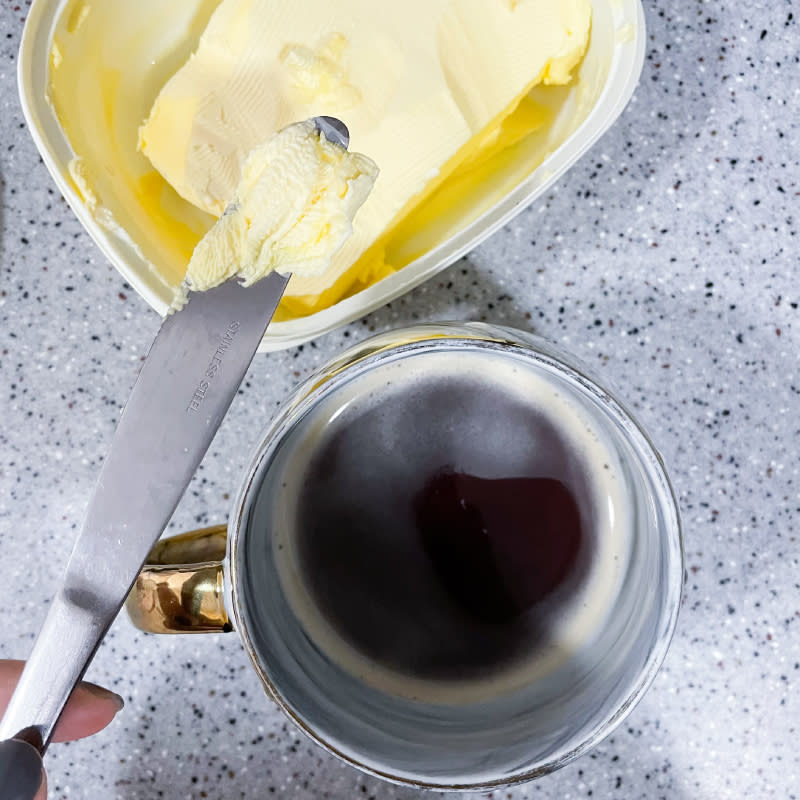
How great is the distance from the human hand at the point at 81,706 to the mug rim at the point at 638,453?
0.49 feet

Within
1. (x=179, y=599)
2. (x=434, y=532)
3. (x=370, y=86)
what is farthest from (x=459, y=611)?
(x=370, y=86)

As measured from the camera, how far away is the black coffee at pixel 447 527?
1.36 ft

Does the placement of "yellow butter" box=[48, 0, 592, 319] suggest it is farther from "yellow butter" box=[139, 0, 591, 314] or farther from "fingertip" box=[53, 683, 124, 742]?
"fingertip" box=[53, 683, 124, 742]

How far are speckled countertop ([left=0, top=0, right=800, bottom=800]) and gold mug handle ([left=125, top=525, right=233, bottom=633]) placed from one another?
13cm

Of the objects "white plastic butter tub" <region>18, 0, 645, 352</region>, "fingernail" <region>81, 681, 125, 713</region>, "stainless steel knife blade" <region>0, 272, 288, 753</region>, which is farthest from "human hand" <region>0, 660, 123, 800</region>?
"white plastic butter tub" <region>18, 0, 645, 352</region>

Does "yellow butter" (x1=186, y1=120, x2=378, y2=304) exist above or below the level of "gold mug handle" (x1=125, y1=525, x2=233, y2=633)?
above

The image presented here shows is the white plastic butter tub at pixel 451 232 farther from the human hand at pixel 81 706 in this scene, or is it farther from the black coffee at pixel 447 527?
the human hand at pixel 81 706

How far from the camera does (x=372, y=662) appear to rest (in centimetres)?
42

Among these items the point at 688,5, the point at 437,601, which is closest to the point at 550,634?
the point at 437,601

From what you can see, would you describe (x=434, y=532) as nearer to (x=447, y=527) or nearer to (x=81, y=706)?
(x=447, y=527)

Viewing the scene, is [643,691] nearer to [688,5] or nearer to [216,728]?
[216,728]

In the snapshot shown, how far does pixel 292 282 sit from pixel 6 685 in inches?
11.6

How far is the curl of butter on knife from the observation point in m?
0.35

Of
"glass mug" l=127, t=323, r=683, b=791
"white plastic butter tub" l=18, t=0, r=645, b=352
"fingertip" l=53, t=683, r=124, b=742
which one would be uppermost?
"white plastic butter tub" l=18, t=0, r=645, b=352
